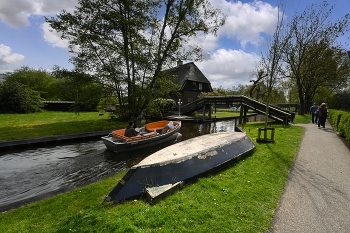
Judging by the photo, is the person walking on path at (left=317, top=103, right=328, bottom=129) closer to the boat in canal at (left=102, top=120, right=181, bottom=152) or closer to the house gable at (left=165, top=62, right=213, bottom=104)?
the boat in canal at (left=102, top=120, right=181, bottom=152)

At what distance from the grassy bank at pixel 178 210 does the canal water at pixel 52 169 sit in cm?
143

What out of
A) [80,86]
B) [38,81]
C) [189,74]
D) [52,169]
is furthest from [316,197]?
[38,81]

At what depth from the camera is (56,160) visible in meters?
9.19

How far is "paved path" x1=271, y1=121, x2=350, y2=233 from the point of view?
3.39 meters

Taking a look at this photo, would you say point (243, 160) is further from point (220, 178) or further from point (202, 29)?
point (202, 29)

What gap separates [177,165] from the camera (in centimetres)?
495

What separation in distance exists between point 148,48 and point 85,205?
47.5 ft

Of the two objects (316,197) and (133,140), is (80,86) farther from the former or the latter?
(316,197)

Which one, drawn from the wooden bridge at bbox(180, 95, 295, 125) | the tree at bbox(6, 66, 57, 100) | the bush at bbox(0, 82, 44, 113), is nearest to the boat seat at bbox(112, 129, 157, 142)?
the wooden bridge at bbox(180, 95, 295, 125)

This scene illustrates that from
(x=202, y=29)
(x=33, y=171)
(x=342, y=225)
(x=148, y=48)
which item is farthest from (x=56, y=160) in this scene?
(x=202, y=29)

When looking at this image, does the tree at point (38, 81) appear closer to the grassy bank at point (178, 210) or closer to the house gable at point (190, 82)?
the house gable at point (190, 82)

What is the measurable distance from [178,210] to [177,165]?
1331mm

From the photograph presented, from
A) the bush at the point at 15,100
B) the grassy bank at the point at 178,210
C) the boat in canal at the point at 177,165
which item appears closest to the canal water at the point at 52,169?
the grassy bank at the point at 178,210

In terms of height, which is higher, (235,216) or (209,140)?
(209,140)
